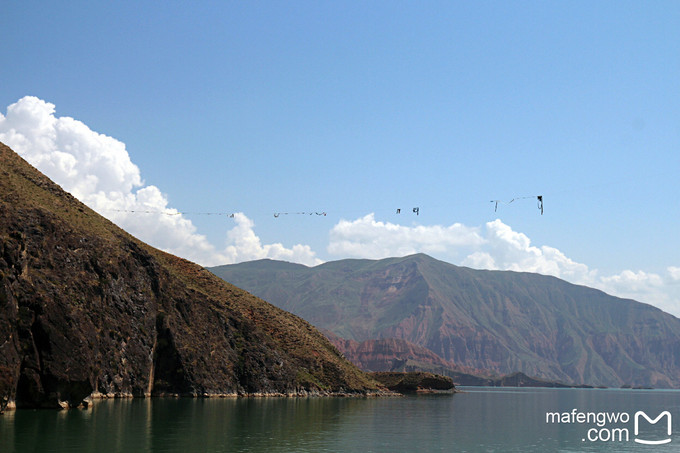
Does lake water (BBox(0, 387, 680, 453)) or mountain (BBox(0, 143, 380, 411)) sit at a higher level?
mountain (BBox(0, 143, 380, 411))

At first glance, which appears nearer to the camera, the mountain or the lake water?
the lake water

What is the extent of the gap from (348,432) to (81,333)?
40290mm

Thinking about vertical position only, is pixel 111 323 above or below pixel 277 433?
above

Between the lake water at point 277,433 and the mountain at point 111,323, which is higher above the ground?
the mountain at point 111,323

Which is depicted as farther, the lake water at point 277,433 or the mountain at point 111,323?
the mountain at point 111,323

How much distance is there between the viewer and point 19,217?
101438 millimetres

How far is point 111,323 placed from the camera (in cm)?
11262

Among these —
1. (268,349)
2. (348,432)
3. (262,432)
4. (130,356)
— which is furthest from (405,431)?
(268,349)

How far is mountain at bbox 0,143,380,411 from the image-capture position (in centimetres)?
8031

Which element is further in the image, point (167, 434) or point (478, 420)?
point (478, 420)

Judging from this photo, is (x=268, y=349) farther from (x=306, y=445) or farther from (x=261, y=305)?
(x=306, y=445)

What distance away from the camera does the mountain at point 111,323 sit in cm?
8031

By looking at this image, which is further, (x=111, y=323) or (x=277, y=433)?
(x=111, y=323)

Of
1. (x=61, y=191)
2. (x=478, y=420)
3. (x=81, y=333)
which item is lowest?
(x=478, y=420)
